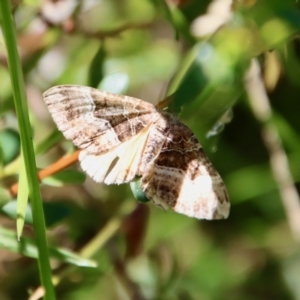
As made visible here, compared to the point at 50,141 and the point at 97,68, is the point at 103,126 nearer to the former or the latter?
the point at 50,141

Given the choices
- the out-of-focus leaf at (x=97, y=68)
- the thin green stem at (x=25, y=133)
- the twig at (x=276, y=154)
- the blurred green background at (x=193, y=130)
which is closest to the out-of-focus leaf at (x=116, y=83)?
the blurred green background at (x=193, y=130)

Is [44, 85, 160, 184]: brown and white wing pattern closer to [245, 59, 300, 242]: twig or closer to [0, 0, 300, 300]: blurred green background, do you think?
[0, 0, 300, 300]: blurred green background

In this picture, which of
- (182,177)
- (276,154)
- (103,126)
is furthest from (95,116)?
(276,154)

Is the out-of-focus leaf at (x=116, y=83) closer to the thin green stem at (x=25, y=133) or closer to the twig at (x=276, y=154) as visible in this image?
the thin green stem at (x=25, y=133)

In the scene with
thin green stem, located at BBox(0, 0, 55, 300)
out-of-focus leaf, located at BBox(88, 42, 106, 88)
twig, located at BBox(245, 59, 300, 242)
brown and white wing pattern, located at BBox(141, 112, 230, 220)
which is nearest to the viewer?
thin green stem, located at BBox(0, 0, 55, 300)

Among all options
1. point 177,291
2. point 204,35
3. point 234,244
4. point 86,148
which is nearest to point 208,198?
point 86,148

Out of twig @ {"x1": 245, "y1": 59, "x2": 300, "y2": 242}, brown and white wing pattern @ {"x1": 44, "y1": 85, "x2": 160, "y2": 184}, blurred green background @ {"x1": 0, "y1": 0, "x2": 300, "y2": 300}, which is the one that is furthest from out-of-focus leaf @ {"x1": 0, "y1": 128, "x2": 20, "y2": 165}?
twig @ {"x1": 245, "y1": 59, "x2": 300, "y2": 242}
